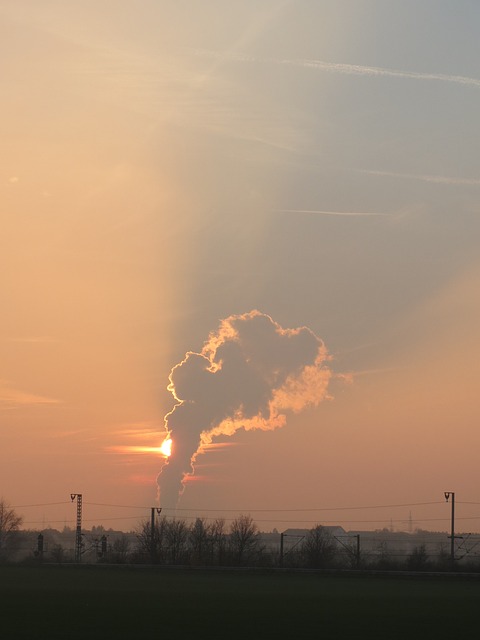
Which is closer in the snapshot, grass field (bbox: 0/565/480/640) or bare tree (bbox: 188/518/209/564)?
grass field (bbox: 0/565/480/640)

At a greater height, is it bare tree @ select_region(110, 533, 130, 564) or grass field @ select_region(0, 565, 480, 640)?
grass field @ select_region(0, 565, 480, 640)

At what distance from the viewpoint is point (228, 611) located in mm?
34781

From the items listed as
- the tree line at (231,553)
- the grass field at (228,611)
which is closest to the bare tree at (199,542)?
the tree line at (231,553)

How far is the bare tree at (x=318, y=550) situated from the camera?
10162 centimetres

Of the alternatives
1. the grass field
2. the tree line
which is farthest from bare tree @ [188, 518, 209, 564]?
the grass field

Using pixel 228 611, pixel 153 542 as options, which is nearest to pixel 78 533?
pixel 153 542

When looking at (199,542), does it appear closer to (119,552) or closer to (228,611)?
(119,552)

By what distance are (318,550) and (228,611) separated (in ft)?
250

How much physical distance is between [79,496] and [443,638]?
93486 mm

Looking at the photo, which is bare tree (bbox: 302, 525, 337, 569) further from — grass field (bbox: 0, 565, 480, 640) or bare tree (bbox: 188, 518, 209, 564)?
grass field (bbox: 0, 565, 480, 640)

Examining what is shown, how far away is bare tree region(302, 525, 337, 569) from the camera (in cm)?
10162

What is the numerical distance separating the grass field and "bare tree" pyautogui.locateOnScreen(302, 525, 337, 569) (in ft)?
157

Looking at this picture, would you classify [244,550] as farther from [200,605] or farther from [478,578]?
[200,605]

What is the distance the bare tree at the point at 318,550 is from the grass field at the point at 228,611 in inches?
1880
